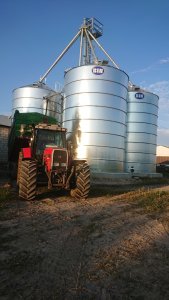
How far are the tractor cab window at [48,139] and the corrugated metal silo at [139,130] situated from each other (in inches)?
520

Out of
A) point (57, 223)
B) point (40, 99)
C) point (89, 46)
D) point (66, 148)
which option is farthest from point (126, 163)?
point (57, 223)

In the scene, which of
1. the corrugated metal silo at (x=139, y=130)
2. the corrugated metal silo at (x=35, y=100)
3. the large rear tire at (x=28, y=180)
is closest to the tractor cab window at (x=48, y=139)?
the large rear tire at (x=28, y=180)

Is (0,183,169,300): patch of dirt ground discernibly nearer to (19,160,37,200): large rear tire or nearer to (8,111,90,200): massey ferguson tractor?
(19,160,37,200): large rear tire

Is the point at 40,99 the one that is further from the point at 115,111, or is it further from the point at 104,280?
the point at 104,280

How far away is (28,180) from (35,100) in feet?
49.4

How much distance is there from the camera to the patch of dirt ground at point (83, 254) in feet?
13.4

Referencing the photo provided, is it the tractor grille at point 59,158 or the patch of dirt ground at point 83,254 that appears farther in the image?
the tractor grille at point 59,158

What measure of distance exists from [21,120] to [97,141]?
565 cm

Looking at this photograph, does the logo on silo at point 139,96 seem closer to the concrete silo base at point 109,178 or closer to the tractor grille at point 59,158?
the concrete silo base at point 109,178

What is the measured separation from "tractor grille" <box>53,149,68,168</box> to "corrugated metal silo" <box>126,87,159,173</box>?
13.8 meters

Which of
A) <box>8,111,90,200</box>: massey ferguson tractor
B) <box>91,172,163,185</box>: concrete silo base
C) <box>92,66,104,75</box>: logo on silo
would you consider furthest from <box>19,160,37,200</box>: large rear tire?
<box>92,66,104,75</box>: logo on silo

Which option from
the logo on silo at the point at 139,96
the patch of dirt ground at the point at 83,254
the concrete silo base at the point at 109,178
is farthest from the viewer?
the logo on silo at the point at 139,96

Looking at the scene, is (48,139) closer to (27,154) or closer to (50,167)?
(27,154)

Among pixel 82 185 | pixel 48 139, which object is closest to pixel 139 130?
pixel 48 139
